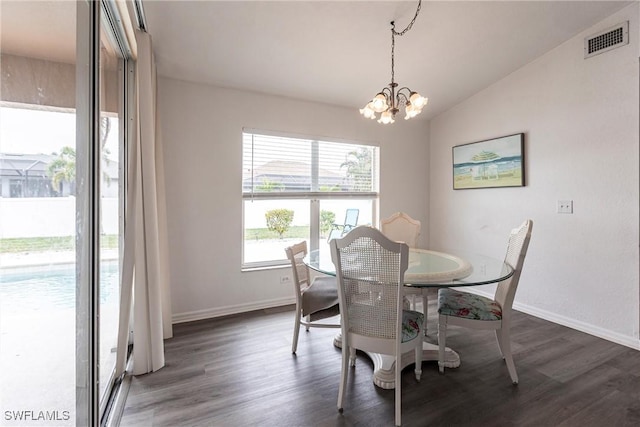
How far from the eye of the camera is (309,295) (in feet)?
7.36

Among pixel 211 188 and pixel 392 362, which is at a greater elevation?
pixel 211 188

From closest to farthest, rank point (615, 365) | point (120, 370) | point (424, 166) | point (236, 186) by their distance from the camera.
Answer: point (120, 370) < point (615, 365) < point (236, 186) < point (424, 166)

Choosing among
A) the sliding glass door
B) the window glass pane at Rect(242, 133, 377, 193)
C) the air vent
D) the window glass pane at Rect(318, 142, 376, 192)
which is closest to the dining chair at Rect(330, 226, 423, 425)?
the sliding glass door

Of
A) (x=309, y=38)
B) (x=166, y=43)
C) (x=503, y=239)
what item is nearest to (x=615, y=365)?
(x=503, y=239)

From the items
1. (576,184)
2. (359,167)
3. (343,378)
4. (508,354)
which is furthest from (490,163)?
(343,378)

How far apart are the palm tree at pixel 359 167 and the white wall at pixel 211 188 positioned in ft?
2.00

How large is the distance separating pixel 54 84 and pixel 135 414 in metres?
1.71

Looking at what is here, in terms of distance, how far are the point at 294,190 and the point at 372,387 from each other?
218 centimetres

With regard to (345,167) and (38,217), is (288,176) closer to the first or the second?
(345,167)

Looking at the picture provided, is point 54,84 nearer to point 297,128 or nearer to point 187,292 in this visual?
point 187,292

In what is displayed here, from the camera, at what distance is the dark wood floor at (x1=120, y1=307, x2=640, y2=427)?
5.45 ft

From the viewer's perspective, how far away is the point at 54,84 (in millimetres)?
1062

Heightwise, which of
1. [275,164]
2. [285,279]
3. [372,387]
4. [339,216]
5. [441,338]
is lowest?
[372,387]

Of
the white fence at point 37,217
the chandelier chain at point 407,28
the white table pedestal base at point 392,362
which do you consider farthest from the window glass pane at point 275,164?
the white fence at point 37,217
